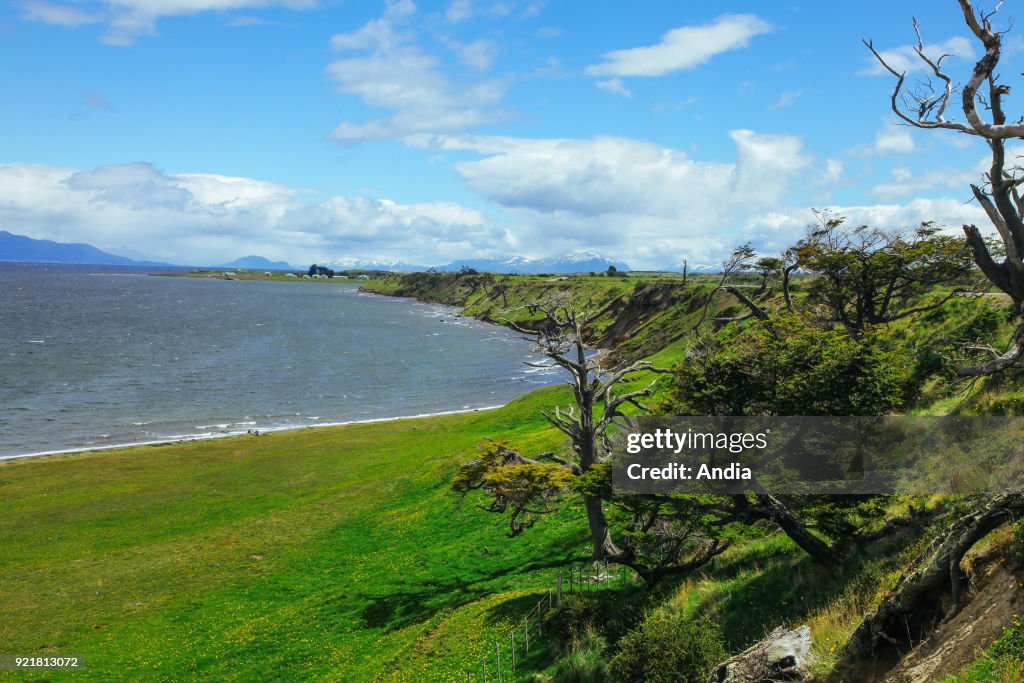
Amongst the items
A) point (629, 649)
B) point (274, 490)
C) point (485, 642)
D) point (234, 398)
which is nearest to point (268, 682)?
point (485, 642)

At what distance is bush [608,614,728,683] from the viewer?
43.2 ft

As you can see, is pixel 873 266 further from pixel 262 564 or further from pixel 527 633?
pixel 262 564

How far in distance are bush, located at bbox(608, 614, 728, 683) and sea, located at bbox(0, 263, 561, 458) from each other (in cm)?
5612

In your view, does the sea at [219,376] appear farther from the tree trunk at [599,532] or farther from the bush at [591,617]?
the bush at [591,617]

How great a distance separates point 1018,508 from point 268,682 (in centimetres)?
2159

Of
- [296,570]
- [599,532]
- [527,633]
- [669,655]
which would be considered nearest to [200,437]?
[296,570]

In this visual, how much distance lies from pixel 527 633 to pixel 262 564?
17914 mm

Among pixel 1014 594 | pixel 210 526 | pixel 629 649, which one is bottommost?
pixel 210 526

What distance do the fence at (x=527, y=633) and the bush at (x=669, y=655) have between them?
17.1 feet

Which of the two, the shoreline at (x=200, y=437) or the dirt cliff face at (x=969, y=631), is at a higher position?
the dirt cliff face at (x=969, y=631)

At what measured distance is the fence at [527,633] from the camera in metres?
18.7

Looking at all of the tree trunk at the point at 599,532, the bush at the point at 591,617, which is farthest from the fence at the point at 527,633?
the bush at the point at 591,617

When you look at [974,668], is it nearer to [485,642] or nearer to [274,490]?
[485,642]

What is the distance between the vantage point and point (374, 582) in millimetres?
29094
